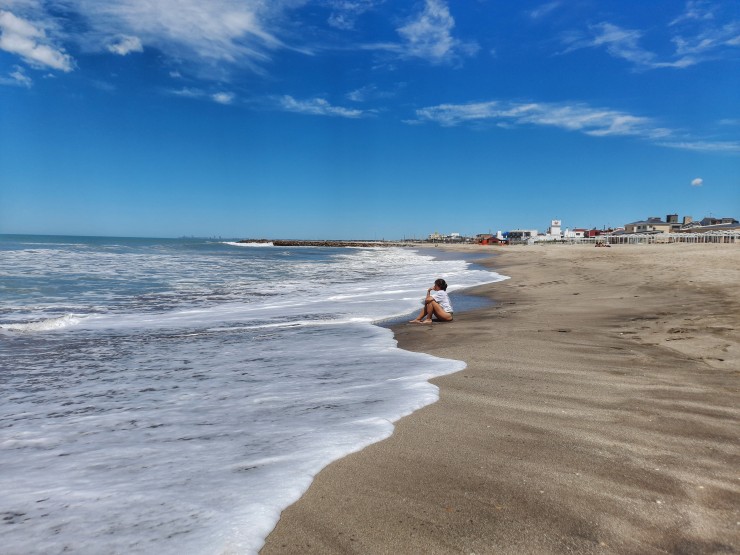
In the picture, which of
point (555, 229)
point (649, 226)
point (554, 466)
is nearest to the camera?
point (554, 466)

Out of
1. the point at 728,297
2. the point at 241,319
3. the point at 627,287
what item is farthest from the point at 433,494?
the point at 627,287

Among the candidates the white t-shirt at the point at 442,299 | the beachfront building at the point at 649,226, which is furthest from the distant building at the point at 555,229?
the white t-shirt at the point at 442,299

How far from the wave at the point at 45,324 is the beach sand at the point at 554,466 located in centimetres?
756

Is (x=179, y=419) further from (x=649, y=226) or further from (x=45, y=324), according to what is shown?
(x=649, y=226)

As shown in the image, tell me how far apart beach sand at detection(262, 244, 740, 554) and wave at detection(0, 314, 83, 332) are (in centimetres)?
756

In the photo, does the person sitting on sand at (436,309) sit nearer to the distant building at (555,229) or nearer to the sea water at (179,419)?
the sea water at (179,419)

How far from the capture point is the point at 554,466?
8.91ft

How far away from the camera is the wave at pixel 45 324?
26.8 feet

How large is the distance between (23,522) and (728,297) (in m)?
11.1

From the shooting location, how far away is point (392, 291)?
14734 mm

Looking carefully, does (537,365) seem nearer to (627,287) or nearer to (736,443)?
(736,443)

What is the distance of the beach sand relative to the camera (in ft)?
6.85

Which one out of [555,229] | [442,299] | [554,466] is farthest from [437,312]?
[555,229]

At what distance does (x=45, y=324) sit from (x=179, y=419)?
648 cm
